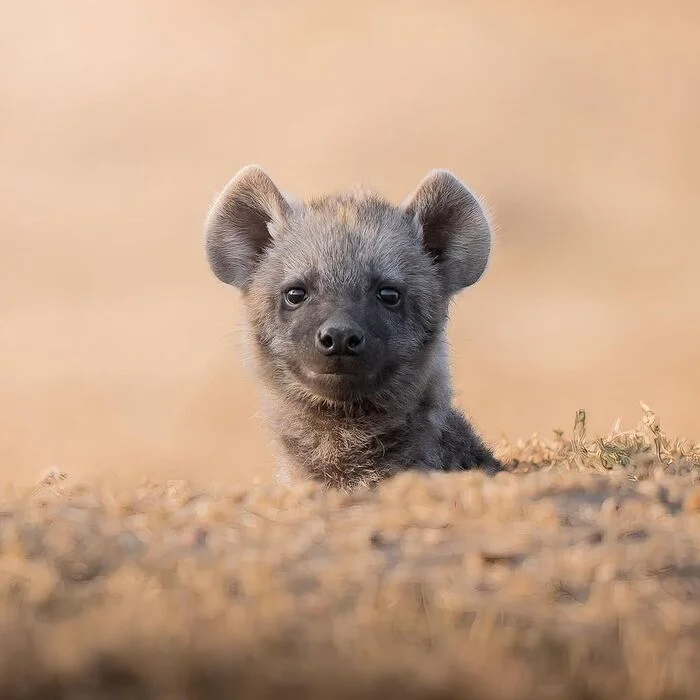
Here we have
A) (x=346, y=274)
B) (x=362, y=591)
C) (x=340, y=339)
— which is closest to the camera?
(x=362, y=591)

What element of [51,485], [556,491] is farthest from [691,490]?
[51,485]

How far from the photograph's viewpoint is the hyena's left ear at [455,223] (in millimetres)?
6887

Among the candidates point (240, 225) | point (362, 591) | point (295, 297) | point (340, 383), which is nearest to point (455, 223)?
point (295, 297)

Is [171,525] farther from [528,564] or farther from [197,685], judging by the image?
[197,685]

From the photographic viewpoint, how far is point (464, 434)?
6695 mm

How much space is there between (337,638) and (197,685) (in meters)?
0.44

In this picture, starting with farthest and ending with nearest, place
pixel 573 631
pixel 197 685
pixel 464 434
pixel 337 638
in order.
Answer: pixel 464 434
pixel 573 631
pixel 337 638
pixel 197 685

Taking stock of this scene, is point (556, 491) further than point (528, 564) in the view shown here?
Yes

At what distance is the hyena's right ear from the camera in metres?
6.97

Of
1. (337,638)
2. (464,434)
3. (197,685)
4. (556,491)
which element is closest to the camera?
(197,685)

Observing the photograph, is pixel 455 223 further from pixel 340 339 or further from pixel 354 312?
pixel 340 339

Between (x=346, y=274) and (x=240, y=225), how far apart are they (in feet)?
3.49

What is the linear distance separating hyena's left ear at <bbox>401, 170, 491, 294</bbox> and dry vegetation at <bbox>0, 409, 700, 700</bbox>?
2248 mm

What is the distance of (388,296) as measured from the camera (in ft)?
21.1
